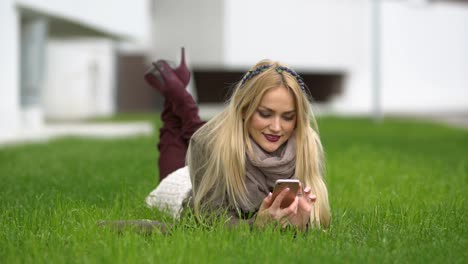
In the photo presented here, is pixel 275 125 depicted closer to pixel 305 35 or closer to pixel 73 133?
pixel 73 133

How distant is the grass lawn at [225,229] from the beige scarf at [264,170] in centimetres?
29

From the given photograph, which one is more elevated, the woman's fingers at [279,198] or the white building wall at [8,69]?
the white building wall at [8,69]

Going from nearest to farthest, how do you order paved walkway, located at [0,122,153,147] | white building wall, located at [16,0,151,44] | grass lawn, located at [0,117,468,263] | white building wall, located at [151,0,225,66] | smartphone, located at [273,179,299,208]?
grass lawn, located at [0,117,468,263]
smartphone, located at [273,179,299,208]
paved walkway, located at [0,122,153,147]
white building wall, located at [16,0,151,44]
white building wall, located at [151,0,225,66]

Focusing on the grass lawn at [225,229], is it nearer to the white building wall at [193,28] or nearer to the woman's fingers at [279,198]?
the woman's fingers at [279,198]

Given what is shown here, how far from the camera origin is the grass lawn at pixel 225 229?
12.4 feet

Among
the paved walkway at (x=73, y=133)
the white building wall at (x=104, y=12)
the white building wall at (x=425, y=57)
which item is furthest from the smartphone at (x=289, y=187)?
the white building wall at (x=425, y=57)

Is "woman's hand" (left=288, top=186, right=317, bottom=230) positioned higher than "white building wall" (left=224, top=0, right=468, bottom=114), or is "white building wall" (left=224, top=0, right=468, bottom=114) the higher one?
"white building wall" (left=224, top=0, right=468, bottom=114)

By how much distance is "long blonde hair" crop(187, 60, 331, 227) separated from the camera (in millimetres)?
4387

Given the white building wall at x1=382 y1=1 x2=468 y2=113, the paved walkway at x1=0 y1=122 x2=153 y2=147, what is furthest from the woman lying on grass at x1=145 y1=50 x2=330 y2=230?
the white building wall at x1=382 y1=1 x2=468 y2=113

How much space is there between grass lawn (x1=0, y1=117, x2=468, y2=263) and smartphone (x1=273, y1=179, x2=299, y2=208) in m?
0.18

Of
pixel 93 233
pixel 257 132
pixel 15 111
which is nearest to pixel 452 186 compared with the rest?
pixel 257 132

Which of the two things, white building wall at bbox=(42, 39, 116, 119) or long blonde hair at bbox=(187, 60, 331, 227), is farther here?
white building wall at bbox=(42, 39, 116, 119)

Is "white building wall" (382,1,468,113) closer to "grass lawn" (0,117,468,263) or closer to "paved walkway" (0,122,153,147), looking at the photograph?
"paved walkway" (0,122,153,147)

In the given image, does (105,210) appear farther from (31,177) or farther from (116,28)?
(116,28)
